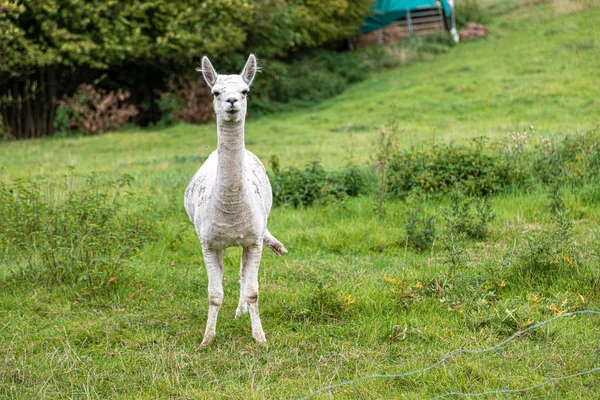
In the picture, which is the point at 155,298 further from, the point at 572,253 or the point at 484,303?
the point at 572,253

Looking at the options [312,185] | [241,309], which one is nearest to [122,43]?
[312,185]

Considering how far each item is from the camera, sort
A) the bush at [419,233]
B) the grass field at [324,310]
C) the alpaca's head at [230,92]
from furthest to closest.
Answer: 1. the bush at [419,233]
2. the alpaca's head at [230,92]
3. the grass field at [324,310]

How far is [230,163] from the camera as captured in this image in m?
5.61

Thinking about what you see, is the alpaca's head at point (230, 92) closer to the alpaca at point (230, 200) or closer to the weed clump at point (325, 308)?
the alpaca at point (230, 200)

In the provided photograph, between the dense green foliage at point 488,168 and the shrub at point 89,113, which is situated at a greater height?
the dense green foliage at point 488,168

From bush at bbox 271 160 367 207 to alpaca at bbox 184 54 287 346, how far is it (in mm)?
4026

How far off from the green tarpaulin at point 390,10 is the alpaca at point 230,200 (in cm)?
2872

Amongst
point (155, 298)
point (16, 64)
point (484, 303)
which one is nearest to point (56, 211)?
point (155, 298)

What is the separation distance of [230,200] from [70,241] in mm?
2819

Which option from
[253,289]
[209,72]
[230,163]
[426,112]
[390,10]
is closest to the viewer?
[230,163]

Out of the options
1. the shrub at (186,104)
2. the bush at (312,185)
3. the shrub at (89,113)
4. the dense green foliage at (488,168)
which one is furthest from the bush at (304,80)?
the dense green foliage at (488,168)

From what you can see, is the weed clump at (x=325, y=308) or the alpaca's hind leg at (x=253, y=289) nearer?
the alpaca's hind leg at (x=253, y=289)

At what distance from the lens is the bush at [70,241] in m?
7.28

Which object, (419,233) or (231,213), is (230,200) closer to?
(231,213)
